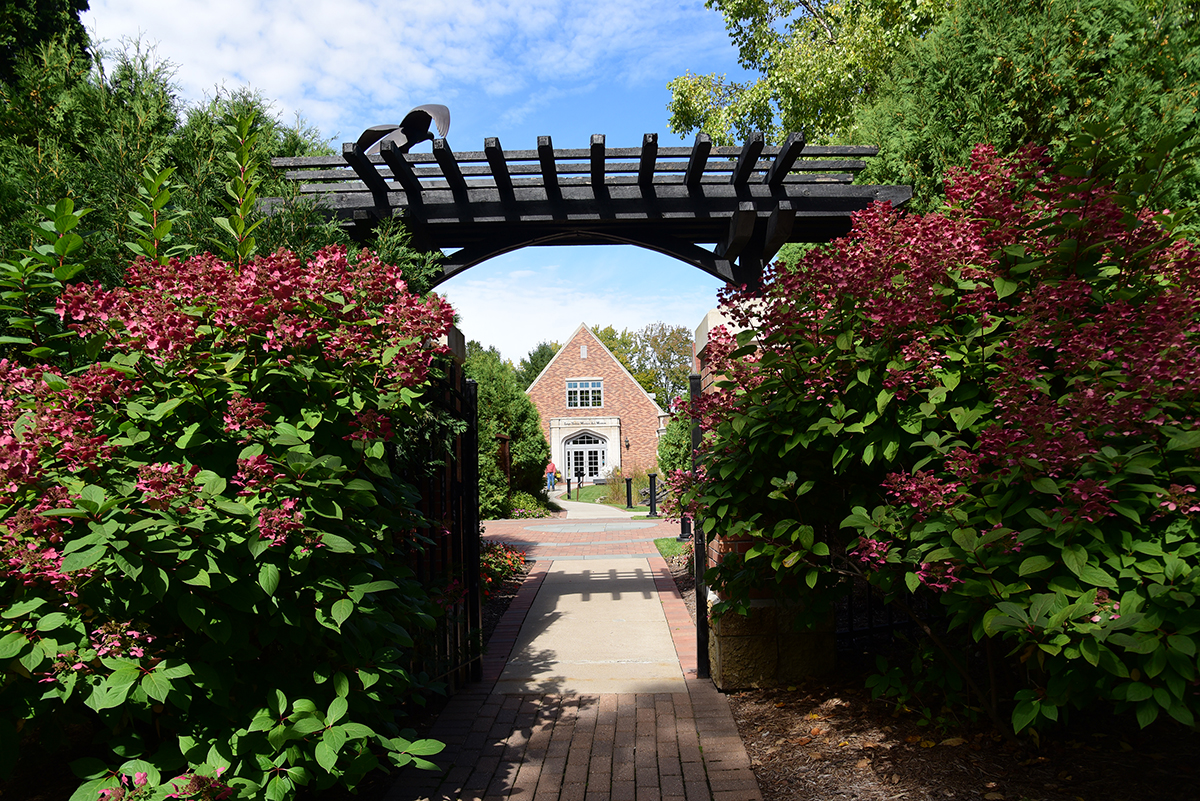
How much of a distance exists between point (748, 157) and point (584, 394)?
29.1 metres

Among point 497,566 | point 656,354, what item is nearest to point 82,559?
point 497,566

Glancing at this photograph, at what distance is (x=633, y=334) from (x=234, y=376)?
4968cm

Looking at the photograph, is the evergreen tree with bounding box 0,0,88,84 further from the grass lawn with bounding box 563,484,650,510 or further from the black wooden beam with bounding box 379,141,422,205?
the grass lawn with bounding box 563,484,650,510

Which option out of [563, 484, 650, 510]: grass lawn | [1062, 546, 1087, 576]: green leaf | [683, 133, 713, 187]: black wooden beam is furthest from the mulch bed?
[563, 484, 650, 510]: grass lawn

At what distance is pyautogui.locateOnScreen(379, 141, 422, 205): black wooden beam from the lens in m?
5.04

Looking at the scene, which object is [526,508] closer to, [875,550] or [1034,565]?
[875,550]

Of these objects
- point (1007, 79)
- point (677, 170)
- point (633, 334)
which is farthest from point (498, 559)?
point (633, 334)

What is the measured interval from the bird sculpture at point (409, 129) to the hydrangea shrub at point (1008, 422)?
3.69 metres

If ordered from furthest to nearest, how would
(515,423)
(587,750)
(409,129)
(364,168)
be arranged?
(515,423), (409,129), (364,168), (587,750)

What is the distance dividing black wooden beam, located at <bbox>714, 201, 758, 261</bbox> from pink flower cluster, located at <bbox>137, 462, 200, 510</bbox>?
16.5 feet

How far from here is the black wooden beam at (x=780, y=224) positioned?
5.77 m

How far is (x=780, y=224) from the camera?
19.2ft

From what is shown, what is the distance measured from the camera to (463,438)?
455cm

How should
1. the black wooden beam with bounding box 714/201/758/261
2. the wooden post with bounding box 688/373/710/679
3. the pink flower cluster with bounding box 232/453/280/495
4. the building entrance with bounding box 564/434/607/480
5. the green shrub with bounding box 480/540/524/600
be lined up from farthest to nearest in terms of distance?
the building entrance with bounding box 564/434/607/480 → the green shrub with bounding box 480/540/524/600 → the black wooden beam with bounding box 714/201/758/261 → the wooden post with bounding box 688/373/710/679 → the pink flower cluster with bounding box 232/453/280/495
